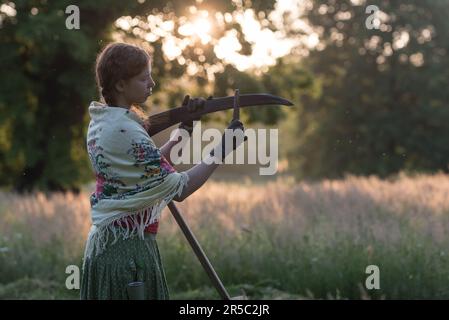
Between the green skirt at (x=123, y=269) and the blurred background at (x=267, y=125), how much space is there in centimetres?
286

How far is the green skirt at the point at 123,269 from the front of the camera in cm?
289

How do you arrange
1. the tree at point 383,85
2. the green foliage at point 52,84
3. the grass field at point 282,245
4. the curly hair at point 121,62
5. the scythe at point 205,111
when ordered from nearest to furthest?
the curly hair at point 121,62 → the scythe at point 205,111 → the grass field at point 282,245 → the green foliage at point 52,84 → the tree at point 383,85

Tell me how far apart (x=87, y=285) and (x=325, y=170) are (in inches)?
898

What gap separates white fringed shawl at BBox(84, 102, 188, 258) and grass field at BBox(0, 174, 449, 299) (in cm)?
274

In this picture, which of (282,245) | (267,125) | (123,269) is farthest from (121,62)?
(267,125)

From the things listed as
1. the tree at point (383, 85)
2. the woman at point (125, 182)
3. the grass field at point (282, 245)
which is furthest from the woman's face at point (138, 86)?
the tree at point (383, 85)

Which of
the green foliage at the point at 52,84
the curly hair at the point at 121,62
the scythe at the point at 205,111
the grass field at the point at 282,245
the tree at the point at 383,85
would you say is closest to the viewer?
the curly hair at the point at 121,62

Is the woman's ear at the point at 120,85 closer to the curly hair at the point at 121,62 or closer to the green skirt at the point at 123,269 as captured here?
the curly hair at the point at 121,62

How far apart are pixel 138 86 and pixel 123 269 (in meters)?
0.74

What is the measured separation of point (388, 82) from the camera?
78.7ft

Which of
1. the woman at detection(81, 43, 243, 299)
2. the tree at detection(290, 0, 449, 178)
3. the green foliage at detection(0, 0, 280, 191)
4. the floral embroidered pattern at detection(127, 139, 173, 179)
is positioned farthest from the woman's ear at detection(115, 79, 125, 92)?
the tree at detection(290, 0, 449, 178)

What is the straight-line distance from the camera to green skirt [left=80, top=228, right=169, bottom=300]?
2889 mm
